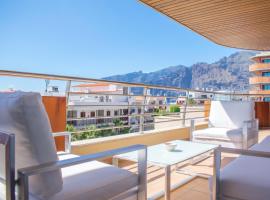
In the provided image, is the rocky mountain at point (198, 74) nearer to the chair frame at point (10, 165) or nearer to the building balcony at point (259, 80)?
the building balcony at point (259, 80)

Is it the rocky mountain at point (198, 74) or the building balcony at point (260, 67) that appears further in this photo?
the rocky mountain at point (198, 74)

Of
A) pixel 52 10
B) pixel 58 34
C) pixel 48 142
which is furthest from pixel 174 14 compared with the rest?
pixel 58 34

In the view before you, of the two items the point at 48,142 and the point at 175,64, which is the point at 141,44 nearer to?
the point at 175,64

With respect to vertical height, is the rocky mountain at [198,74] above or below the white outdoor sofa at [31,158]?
above

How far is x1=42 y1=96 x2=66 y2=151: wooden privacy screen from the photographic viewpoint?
2404 millimetres

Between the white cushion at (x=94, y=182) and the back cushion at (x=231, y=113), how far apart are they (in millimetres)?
2729

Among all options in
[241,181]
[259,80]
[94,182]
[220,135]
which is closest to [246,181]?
[241,181]

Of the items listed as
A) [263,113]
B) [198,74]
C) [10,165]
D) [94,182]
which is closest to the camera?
[10,165]

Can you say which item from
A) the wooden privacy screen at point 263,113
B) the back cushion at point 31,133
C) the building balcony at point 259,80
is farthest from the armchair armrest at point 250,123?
the building balcony at point 259,80

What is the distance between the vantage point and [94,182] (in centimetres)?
131

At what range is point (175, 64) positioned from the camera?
50906 millimetres

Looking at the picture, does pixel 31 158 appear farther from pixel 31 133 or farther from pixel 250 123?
pixel 250 123

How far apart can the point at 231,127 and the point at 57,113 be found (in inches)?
104

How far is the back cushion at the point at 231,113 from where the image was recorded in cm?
370
